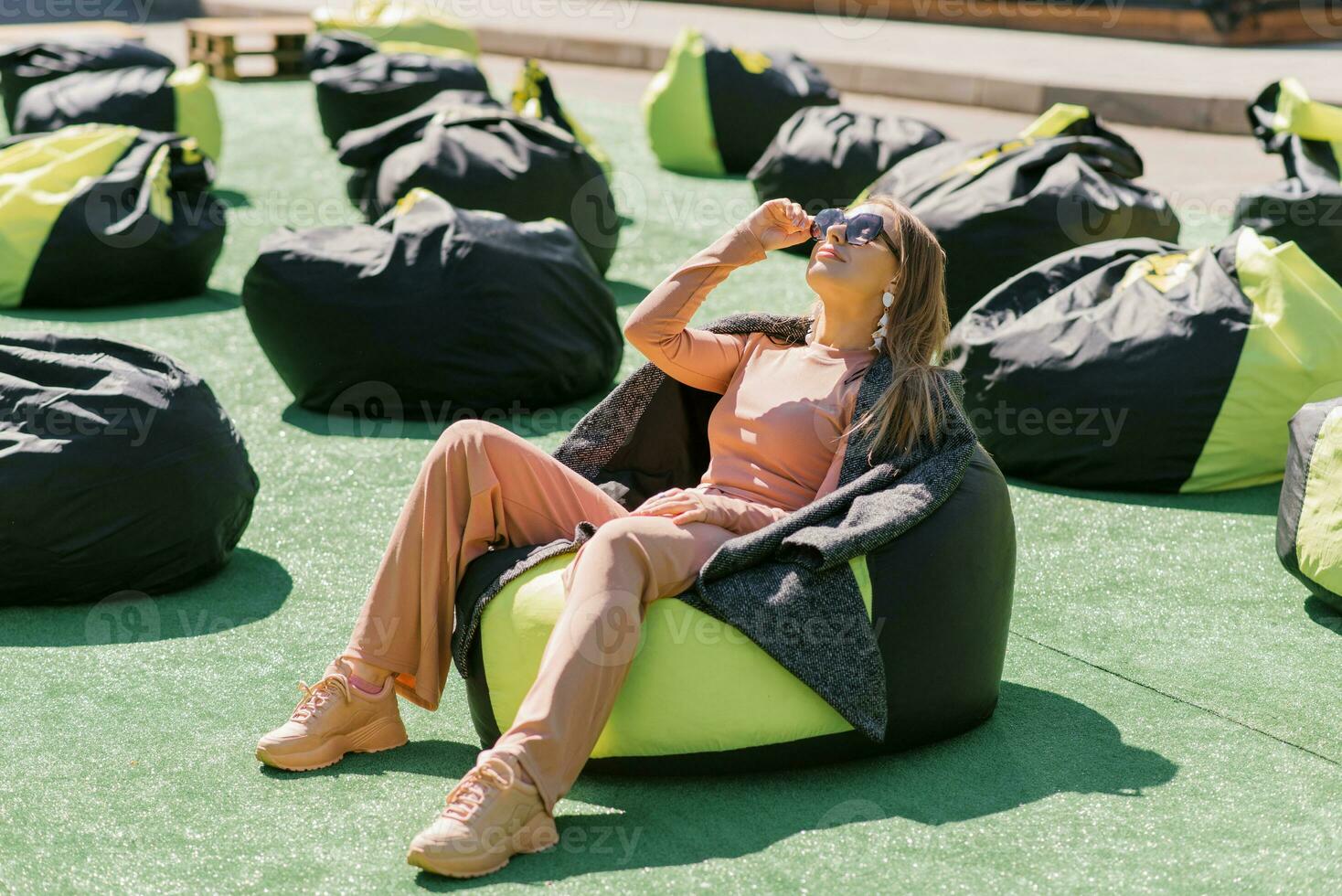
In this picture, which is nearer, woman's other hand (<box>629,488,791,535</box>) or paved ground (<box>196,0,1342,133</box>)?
woman's other hand (<box>629,488,791,535</box>)

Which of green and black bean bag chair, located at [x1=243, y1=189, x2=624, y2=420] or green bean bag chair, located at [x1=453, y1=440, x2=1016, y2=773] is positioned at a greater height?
green bean bag chair, located at [x1=453, y1=440, x2=1016, y2=773]

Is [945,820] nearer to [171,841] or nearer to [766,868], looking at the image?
[766,868]

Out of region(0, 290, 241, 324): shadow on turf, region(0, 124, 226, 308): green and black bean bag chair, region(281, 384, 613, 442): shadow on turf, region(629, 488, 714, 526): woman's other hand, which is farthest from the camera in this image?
region(0, 290, 241, 324): shadow on turf

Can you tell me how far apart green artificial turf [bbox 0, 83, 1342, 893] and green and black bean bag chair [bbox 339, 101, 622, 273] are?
250 cm

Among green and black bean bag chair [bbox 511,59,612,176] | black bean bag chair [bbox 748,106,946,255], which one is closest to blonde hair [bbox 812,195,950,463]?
black bean bag chair [bbox 748,106,946,255]

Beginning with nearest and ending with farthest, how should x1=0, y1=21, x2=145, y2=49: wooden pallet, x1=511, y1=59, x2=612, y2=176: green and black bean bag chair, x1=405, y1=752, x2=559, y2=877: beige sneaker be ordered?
1. x1=405, y1=752, x2=559, y2=877: beige sneaker
2. x1=511, y1=59, x2=612, y2=176: green and black bean bag chair
3. x1=0, y1=21, x2=145, y2=49: wooden pallet

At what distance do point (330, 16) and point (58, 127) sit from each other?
13.0ft

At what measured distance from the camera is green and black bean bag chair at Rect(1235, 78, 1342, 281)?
645cm

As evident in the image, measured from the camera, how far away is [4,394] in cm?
404

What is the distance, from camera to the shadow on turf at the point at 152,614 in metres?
3.86

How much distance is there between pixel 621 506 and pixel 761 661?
→ 0.60 meters

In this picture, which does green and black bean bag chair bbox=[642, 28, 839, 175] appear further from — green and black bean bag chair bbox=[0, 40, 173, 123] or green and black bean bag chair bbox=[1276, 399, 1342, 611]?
green and black bean bag chair bbox=[1276, 399, 1342, 611]

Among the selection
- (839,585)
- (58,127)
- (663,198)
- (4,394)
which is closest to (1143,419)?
(839,585)

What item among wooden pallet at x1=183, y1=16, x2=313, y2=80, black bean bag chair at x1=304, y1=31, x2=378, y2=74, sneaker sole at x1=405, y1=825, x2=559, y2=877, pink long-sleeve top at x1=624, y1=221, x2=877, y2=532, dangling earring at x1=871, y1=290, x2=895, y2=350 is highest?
dangling earring at x1=871, y1=290, x2=895, y2=350
